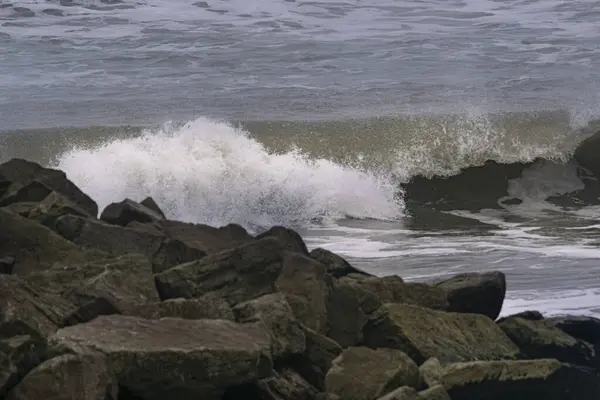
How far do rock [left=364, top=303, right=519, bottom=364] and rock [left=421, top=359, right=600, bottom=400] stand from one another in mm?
236

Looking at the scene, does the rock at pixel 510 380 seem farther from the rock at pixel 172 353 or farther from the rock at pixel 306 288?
the rock at pixel 172 353

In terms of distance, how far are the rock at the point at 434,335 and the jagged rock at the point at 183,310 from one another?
32.9 inches

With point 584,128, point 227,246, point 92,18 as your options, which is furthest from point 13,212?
point 92,18

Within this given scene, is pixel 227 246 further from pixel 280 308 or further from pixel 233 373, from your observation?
pixel 233 373

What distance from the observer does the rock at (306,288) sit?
5.20m

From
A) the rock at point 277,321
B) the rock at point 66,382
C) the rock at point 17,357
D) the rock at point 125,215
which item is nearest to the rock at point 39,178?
the rock at point 125,215

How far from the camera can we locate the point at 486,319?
5.52 meters

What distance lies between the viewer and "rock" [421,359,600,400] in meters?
4.78

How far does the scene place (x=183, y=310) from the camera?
→ 15.3 ft

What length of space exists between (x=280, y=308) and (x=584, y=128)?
1106 centimetres

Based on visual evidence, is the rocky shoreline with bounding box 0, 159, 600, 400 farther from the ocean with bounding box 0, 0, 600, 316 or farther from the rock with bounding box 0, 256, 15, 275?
the ocean with bounding box 0, 0, 600, 316

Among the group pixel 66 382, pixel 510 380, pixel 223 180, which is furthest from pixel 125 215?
pixel 223 180

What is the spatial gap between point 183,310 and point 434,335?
1254mm

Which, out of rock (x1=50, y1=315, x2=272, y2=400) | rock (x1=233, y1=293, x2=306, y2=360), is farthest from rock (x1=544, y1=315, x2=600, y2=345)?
rock (x1=50, y1=315, x2=272, y2=400)
